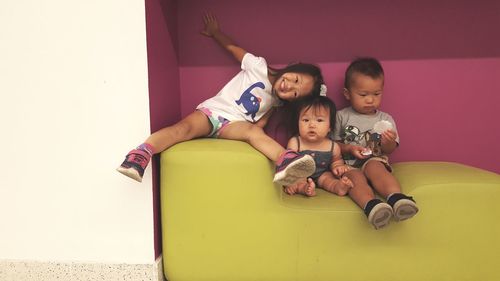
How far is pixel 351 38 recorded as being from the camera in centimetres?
185

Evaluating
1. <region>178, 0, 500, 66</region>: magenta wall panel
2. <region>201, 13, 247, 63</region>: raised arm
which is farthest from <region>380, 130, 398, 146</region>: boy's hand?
<region>201, 13, 247, 63</region>: raised arm

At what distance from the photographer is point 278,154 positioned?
1417 millimetres

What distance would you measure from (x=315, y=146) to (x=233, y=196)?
0.47 metres

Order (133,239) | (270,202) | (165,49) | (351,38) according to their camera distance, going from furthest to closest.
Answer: (351,38)
(165,49)
(133,239)
(270,202)

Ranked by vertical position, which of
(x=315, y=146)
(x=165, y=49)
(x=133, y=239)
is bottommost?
(x=133, y=239)

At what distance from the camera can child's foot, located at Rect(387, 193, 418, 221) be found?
128 centimetres

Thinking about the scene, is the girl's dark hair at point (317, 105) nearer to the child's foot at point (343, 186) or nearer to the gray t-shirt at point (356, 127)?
the gray t-shirt at point (356, 127)

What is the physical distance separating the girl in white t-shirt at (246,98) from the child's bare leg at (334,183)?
323 mm

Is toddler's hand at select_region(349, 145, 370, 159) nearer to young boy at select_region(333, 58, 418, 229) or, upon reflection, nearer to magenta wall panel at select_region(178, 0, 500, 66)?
young boy at select_region(333, 58, 418, 229)

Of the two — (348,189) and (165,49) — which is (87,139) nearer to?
(165,49)

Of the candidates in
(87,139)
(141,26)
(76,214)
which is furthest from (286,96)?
(76,214)

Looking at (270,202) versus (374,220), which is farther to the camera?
(270,202)

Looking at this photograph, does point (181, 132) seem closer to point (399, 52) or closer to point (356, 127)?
point (356, 127)

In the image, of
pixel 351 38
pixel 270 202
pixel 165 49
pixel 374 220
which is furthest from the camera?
pixel 351 38
